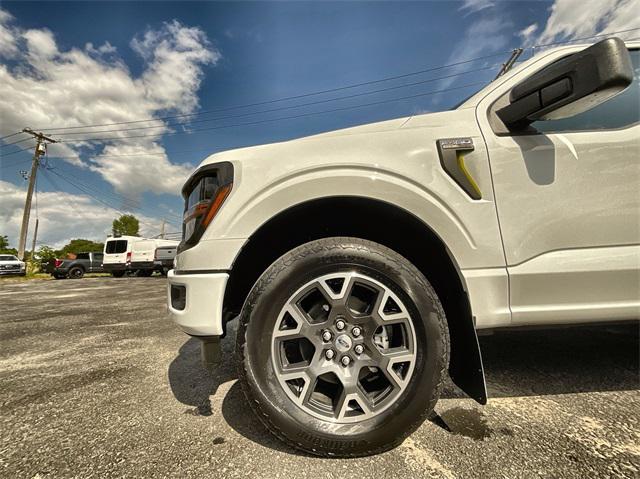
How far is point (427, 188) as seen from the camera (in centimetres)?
143

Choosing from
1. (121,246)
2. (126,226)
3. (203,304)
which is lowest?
(203,304)

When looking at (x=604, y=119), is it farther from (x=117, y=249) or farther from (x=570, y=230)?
(x=117, y=249)

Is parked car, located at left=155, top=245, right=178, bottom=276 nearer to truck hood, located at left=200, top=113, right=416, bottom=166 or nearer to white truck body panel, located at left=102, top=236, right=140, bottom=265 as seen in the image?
white truck body panel, located at left=102, top=236, right=140, bottom=265

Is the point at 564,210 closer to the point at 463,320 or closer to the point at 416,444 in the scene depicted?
the point at 463,320

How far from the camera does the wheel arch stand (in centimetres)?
142

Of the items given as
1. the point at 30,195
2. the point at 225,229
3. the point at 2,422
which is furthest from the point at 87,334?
the point at 30,195

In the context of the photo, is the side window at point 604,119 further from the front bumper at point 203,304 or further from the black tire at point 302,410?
the front bumper at point 203,304

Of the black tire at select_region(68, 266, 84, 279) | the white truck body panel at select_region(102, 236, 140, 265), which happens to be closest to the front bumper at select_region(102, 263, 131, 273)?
the white truck body panel at select_region(102, 236, 140, 265)

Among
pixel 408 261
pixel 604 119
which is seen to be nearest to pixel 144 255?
pixel 408 261

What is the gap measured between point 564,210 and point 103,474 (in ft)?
7.49

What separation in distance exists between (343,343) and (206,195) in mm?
1034

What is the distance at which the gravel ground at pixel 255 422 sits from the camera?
3.88 ft

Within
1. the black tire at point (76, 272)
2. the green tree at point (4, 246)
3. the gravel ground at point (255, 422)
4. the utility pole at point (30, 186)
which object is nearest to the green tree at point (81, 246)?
the green tree at point (4, 246)

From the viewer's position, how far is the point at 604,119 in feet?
4.99
